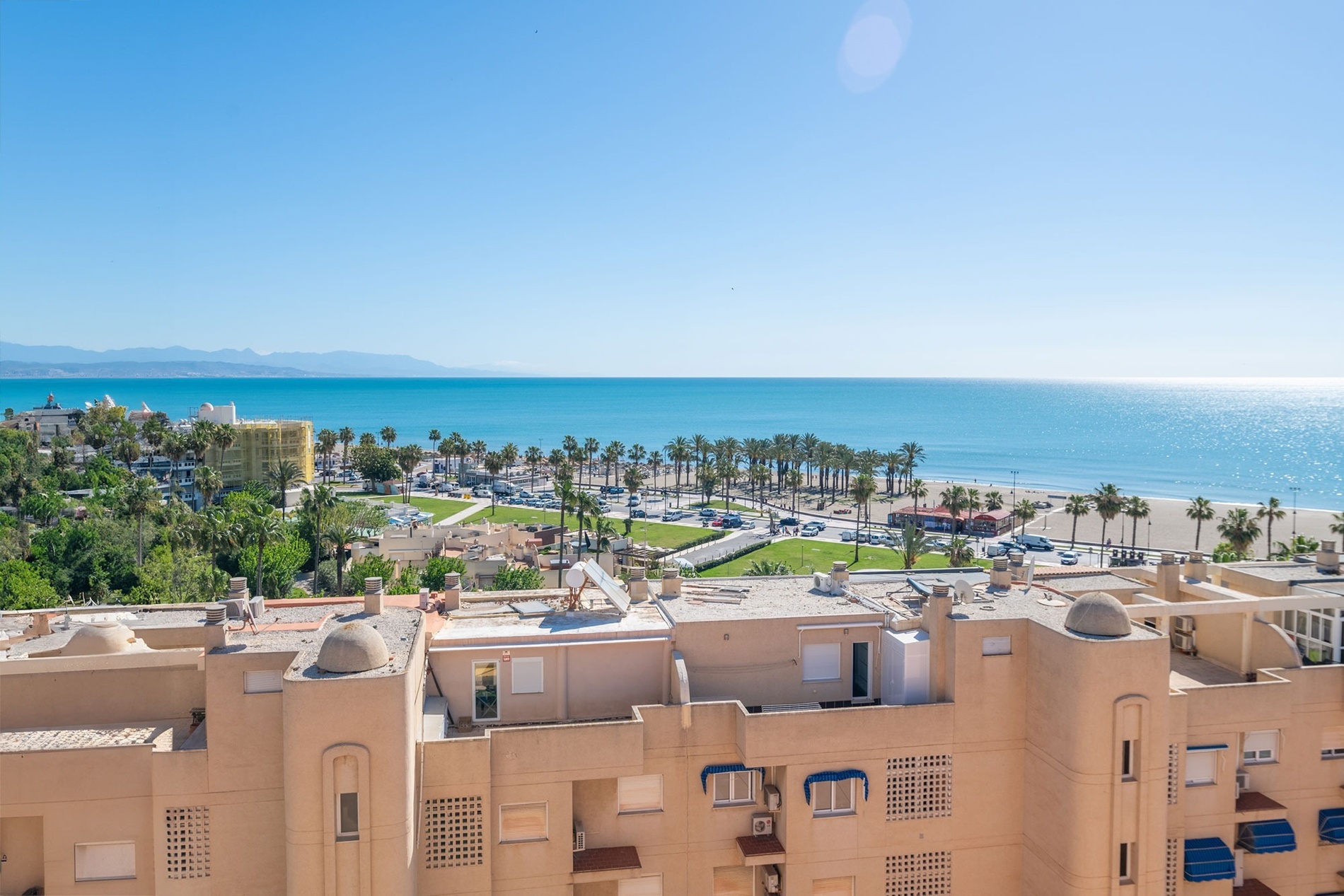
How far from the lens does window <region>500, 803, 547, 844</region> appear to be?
1482cm

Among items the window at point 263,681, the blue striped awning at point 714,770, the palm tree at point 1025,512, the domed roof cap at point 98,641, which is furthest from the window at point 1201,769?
the palm tree at point 1025,512

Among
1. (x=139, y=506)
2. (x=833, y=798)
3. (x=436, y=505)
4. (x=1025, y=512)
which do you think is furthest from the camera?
(x=436, y=505)

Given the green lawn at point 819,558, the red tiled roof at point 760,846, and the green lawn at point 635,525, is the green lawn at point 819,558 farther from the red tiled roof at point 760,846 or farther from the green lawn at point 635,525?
the red tiled roof at point 760,846

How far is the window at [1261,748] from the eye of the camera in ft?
56.0

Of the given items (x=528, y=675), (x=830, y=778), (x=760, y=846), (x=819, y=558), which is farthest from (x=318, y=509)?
(x=830, y=778)

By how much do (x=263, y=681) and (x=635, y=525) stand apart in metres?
74.7

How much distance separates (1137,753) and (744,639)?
23.9 ft

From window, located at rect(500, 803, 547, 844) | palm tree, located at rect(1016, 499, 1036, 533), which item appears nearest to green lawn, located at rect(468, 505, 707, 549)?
palm tree, located at rect(1016, 499, 1036, 533)

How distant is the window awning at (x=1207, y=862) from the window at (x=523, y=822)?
41.0ft

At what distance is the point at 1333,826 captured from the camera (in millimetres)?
17234

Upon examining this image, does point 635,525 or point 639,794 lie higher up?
point 639,794

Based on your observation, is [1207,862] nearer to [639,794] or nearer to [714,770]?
[714,770]

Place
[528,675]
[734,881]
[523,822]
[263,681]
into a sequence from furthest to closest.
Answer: [528,675]
[734,881]
[523,822]
[263,681]

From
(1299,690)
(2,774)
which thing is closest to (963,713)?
(1299,690)
